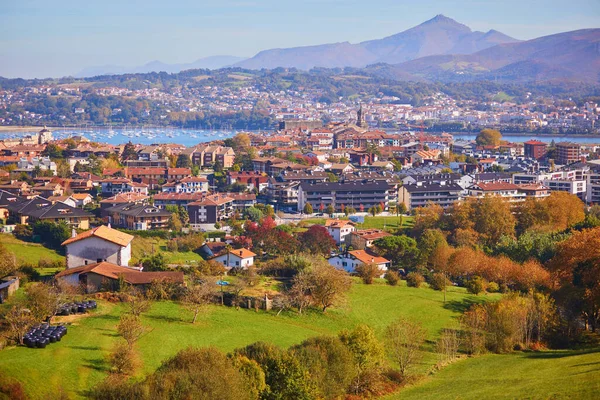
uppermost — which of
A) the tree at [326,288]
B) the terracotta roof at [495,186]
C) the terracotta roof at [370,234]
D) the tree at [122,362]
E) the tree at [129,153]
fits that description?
the tree at [129,153]

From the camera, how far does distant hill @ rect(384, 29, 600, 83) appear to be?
6009 inches

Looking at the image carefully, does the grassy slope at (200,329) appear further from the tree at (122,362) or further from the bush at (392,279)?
the bush at (392,279)

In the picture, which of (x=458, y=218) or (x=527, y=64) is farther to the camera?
(x=527, y=64)

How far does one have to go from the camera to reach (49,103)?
287 ft

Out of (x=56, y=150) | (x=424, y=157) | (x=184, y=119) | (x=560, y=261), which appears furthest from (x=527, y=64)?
(x=560, y=261)

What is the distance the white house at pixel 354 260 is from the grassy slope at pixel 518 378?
7052mm

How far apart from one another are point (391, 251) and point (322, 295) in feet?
23.4

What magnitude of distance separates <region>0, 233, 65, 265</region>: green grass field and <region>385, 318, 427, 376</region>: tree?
9194mm

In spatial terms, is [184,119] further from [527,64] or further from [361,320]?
[527,64]

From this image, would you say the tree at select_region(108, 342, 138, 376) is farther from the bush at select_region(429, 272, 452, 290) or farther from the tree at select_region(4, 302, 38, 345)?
the bush at select_region(429, 272, 452, 290)

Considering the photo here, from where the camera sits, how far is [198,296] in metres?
11.7

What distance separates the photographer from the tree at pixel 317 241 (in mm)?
20594

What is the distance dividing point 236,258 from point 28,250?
4.94 metres

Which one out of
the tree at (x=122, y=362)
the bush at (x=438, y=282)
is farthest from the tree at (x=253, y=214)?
the tree at (x=122, y=362)
